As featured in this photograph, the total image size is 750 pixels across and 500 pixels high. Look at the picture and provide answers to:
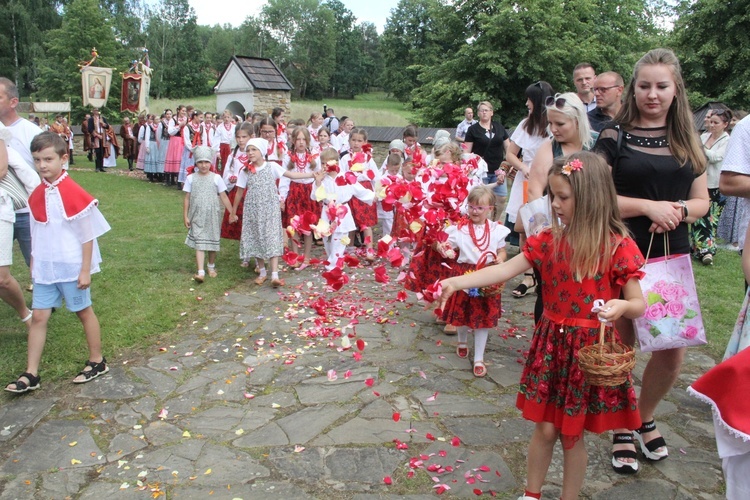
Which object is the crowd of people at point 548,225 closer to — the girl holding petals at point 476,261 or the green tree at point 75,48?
the girl holding petals at point 476,261

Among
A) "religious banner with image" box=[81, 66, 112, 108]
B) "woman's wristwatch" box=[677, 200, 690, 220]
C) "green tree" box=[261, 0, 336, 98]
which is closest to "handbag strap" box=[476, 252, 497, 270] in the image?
"woman's wristwatch" box=[677, 200, 690, 220]

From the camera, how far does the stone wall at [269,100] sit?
24444 millimetres

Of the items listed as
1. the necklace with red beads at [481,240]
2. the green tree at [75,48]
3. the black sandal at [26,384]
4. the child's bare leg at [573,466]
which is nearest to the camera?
the child's bare leg at [573,466]

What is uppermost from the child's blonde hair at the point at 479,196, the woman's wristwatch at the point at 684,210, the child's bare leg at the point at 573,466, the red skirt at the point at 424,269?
the woman's wristwatch at the point at 684,210

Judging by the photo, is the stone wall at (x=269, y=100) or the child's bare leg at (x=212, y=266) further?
the stone wall at (x=269, y=100)

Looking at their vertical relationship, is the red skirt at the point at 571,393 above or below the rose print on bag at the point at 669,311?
below

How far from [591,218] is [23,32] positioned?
190 ft

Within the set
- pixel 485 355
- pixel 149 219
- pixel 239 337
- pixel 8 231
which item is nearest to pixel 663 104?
pixel 485 355

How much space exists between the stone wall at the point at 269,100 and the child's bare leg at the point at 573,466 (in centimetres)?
2258

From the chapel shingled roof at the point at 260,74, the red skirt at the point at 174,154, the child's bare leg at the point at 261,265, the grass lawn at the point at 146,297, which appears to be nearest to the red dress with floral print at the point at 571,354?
the grass lawn at the point at 146,297

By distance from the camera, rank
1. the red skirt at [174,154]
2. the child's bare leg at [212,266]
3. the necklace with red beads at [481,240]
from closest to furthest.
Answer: the necklace with red beads at [481,240] < the child's bare leg at [212,266] < the red skirt at [174,154]

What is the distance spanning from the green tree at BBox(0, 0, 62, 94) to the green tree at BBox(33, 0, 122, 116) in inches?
163

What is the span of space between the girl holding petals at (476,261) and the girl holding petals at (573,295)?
5.97 ft

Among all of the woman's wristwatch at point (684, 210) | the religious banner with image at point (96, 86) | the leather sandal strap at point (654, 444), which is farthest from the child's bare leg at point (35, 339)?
the religious banner with image at point (96, 86)
